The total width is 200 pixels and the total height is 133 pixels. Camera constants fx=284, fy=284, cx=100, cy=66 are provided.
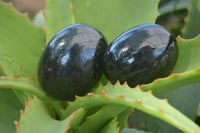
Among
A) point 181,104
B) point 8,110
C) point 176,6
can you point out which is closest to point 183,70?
point 181,104

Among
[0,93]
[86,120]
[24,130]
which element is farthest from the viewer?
Result: [0,93]

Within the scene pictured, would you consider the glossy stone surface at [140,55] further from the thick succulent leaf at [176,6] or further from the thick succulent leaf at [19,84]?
the thick succulent leaf at [176,6]

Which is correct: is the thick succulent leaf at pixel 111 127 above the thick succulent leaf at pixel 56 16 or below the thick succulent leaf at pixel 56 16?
below

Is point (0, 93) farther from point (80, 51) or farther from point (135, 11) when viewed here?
point (135, 11)

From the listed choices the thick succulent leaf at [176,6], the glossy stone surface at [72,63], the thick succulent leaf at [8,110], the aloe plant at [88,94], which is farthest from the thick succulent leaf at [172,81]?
the thick succulent leaf at [176,6]

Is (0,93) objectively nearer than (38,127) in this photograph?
No

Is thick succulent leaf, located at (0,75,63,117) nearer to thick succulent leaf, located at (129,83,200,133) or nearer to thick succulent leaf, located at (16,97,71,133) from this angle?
thick succulent leaf, located at (16,97,71,133)

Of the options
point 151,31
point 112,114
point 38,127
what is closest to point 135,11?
point 151,31
